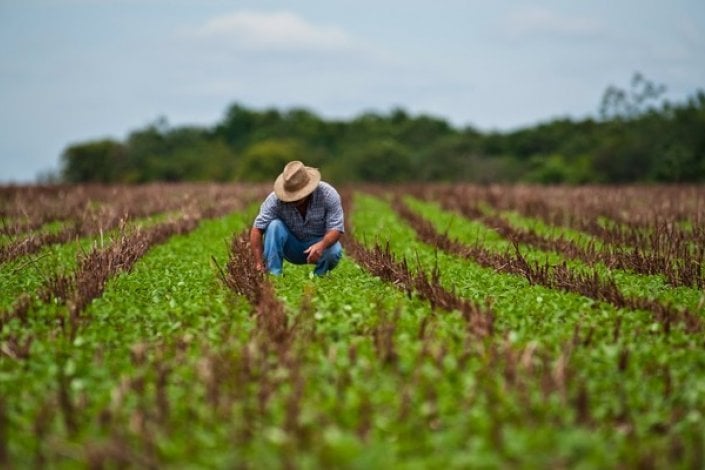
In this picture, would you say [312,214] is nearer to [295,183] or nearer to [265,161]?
[295,183]

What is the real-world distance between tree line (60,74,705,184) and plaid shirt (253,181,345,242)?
147 ft

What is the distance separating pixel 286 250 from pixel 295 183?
3.63 feet

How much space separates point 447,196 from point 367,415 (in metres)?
23.0

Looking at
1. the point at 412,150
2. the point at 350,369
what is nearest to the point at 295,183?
the point at 350,369

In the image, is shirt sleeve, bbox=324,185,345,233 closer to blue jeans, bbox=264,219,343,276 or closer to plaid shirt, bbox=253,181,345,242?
plaid shirt, bbox=253,181,345,242

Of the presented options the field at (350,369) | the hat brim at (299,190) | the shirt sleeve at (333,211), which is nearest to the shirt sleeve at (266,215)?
the hat brim at (299,190)

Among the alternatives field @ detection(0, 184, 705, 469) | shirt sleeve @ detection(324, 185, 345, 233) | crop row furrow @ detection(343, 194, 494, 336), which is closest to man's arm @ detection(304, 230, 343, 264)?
shirt sleeve @ detection(324, 185, 345, 233)

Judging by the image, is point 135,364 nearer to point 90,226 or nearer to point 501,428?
point 501,428

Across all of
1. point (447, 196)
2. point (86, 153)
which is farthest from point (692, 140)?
point (86, 153)

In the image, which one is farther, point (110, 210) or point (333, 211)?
point (110, 210)

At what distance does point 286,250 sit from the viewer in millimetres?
9359

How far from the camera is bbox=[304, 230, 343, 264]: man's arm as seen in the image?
8.55 metres

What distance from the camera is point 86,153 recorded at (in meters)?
74.9

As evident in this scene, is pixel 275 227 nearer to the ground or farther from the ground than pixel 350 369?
farther from the ground
